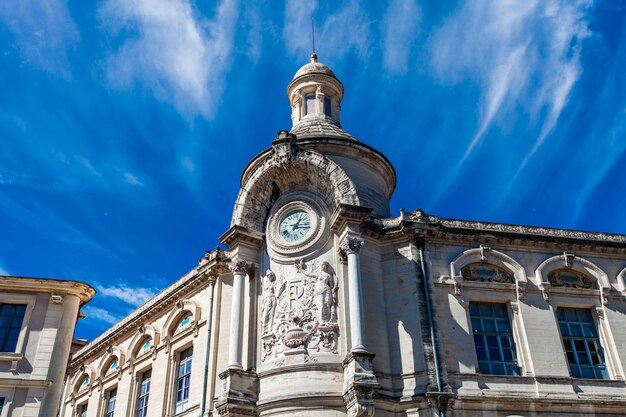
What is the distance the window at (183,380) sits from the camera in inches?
933

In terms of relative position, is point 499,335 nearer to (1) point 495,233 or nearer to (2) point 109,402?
(1) point 495,233

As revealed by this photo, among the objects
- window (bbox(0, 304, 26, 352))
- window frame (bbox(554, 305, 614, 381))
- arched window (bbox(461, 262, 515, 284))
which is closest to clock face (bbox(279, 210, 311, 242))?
arched window (bbox(461, 262, 515, 284))

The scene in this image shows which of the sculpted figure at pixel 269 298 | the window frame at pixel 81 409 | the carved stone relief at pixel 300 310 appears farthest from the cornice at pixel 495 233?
the window frame at pixel 81 409

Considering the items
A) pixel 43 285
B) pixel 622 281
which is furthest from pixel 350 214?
pixel 43 285

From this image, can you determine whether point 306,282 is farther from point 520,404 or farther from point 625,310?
point 625,310

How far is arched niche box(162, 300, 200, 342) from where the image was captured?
24797 millimetres

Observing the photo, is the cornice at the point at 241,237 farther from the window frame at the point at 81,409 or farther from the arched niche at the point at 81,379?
the window frame at the point at 81,409

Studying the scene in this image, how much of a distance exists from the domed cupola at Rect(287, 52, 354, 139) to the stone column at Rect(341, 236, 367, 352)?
9.18 metres

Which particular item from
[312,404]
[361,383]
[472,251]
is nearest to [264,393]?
[312,404]

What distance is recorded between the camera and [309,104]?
28891mm

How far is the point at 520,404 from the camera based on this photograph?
18891mm

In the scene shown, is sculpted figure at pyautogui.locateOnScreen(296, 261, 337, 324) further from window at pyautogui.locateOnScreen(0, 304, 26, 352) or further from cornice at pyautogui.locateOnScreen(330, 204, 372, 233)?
window at pyautogui.locateOnScreen(0, 304, 26, 352)

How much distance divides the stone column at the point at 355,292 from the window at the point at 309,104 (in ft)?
34.0

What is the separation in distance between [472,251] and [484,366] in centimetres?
397
